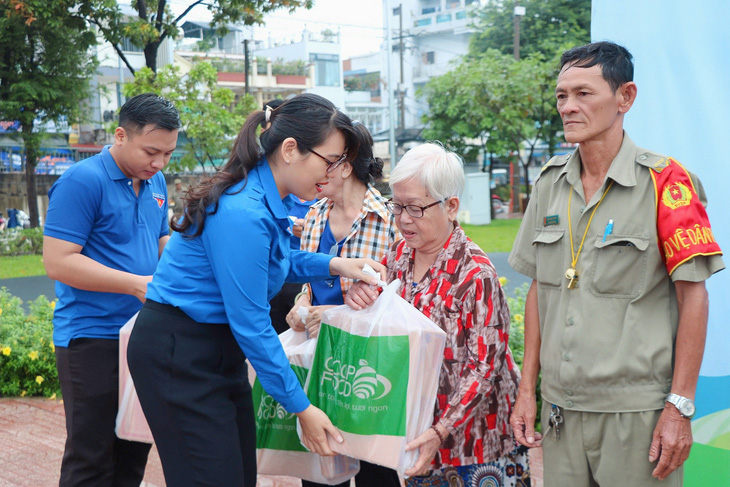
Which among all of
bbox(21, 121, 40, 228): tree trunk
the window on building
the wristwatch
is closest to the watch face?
the wristwatch

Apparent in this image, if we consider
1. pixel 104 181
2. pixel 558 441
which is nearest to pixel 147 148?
pixel 104 181

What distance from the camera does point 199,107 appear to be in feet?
49.0

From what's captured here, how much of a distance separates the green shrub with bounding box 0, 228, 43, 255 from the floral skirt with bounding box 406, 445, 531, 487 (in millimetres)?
17309

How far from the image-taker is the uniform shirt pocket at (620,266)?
215cm

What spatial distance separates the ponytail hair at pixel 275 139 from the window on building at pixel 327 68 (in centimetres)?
4542

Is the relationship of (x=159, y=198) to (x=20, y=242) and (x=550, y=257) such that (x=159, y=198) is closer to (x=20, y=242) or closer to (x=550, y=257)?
(x=550, y=257)

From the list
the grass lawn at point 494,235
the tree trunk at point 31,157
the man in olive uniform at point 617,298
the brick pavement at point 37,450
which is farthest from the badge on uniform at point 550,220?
the tree trunk at point 31,157

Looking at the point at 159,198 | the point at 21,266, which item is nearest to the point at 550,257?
the point at 159,198

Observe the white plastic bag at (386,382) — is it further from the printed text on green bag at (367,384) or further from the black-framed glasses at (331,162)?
the black-framed glasses at (331,162)

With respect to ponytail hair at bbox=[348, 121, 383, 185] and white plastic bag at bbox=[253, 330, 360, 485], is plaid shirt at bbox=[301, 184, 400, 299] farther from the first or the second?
white plastic bag at bbox=[253, 330, 360, 485]

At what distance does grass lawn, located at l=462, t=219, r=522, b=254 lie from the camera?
1667 centimetres

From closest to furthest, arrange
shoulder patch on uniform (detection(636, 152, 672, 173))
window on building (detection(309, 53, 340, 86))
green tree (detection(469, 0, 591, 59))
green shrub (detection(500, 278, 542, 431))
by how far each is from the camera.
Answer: shoulder patch on uniform (detection(636, 152, 672, 173)) → green shrub (detection(500, 278, 542, 431)) → green tree (detection(469, 0, 591, 59)) → window on building (detection(309, 53, 340, 86))

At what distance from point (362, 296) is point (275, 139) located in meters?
0.62

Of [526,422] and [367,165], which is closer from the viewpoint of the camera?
[526,422]
